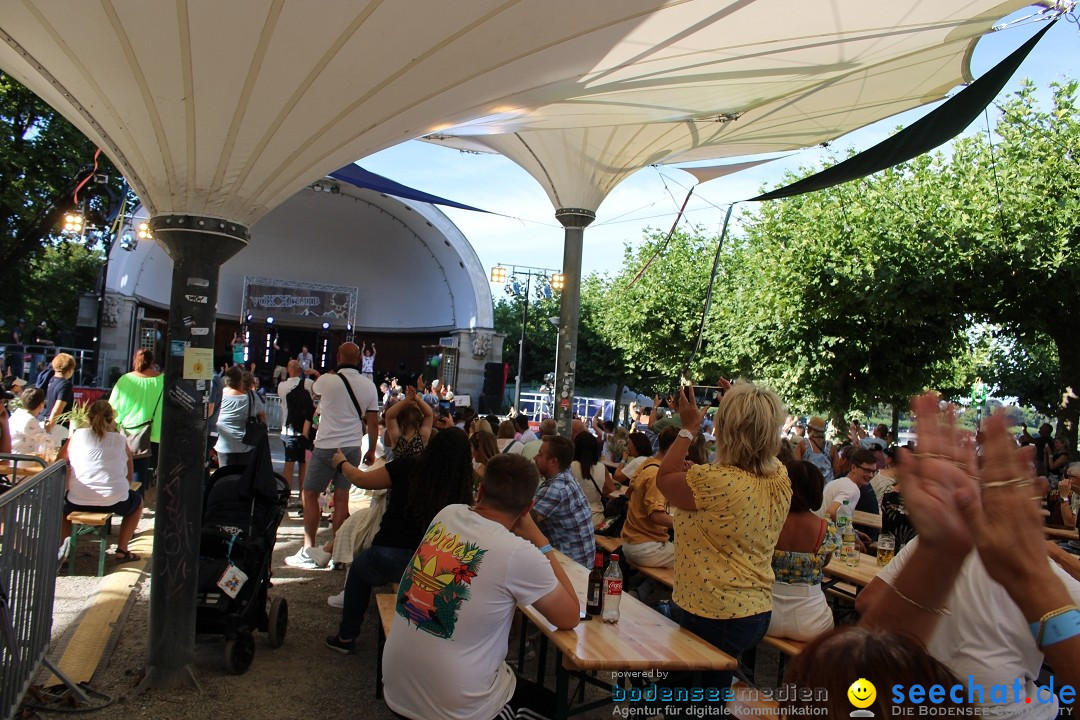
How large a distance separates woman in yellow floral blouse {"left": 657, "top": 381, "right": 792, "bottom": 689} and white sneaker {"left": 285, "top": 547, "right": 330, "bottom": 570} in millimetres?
4489

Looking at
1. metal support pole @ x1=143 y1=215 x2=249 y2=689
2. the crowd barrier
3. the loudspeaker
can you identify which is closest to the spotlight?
the crowd barrier

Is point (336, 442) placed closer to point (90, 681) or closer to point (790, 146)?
point (90, 681)

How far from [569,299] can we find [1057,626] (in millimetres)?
8438

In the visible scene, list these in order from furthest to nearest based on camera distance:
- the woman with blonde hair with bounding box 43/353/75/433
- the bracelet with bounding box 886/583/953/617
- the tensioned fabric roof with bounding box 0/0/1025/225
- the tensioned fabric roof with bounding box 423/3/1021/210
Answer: the woman with blonde hair with bounding box 43/353/75/433 < the tensioned fabric roof with bounding box 423/3/1021/210 < the tensioned fabric roof with bounding box 0/0/1025/225 < the bracelet with bounding box 886/583/953/617

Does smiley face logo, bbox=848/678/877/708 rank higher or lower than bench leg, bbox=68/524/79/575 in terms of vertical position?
higher

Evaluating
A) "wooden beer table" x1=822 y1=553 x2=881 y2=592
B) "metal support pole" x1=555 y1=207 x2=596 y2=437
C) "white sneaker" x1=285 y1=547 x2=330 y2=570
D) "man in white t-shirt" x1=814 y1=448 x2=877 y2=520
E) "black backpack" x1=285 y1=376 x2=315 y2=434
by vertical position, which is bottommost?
"white sneaker" x1=285 y1=547 x2=330 y2=570

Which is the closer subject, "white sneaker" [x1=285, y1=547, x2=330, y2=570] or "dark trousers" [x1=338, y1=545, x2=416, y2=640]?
"dark trousers" [x1=338, y1=545, x2=416, y2=640]

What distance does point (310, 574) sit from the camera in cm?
673

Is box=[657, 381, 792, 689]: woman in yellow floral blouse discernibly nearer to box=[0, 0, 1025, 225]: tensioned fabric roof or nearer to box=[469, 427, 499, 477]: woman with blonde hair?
box=[0, 0, 1025, 225]: tensioned fabric roof

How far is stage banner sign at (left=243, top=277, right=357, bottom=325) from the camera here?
28078mm

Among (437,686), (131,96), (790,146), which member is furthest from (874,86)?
(437,686)

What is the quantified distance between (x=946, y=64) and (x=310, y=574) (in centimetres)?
787

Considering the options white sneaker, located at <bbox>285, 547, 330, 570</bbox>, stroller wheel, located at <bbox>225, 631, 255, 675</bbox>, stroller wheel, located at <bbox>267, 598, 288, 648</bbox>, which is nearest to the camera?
stroller wheel, located at <bbox>225, 631, 255, 675</bbox>

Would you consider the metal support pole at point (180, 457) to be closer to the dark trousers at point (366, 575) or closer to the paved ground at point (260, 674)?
the paved ground at point (260, 674)
